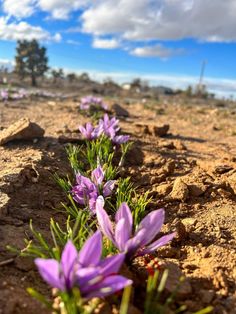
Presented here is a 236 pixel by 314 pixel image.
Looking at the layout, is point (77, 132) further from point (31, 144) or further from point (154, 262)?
point (154, 262)

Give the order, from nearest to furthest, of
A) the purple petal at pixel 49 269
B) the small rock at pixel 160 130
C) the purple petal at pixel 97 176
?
the purple petal at pixel 49 269 < the purple petal at pixel 97 176 < the small rock at pixel 160 130

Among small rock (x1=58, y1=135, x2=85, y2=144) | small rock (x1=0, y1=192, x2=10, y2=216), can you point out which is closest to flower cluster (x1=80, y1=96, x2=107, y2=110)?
small rock (x1=58, y1=135, x2=85, y2=144)

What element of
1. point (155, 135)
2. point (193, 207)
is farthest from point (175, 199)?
point (155, 135)

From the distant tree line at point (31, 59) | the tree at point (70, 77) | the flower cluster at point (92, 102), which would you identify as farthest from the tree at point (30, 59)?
the flower cluster at point (92, 102)

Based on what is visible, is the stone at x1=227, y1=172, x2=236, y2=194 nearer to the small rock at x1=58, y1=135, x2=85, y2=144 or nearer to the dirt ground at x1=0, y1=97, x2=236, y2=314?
the dirt ground at x1=0, y1=97, x2=236, y2=314

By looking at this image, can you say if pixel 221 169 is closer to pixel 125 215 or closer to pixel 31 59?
pixel 125 215

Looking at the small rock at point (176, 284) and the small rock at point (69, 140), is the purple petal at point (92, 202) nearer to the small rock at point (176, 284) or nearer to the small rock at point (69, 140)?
the small rock at point (176, 284)
